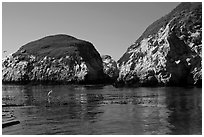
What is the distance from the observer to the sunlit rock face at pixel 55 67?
5059 inches

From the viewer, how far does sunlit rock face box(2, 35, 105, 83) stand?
5059 inches

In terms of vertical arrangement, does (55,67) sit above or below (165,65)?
above

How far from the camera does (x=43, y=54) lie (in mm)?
165875

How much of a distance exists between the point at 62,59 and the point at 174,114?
12213cm

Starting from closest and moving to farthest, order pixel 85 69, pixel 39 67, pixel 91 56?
1. pixel 85 69
2. pixel 39 67
3. pixel 91 56

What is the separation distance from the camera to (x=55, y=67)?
143m

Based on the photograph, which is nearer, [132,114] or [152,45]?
[132,114]

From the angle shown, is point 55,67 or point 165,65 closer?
point 165,65

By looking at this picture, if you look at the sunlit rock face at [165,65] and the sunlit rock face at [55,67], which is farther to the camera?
the sunlit rock face at [55,67]

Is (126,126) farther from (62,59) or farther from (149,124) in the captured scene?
(62,59)

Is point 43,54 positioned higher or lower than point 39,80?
higher

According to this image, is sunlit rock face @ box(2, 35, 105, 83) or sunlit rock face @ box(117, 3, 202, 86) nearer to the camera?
sunlit rock face @ box(117, 3, 202, 86)

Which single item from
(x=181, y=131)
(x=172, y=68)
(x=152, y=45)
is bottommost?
(x=181, y=131)

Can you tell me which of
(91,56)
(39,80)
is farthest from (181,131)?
(91,56)
